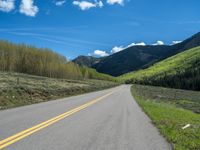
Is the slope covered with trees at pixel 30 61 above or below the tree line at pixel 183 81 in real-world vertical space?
above

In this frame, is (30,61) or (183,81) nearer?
(30,61)

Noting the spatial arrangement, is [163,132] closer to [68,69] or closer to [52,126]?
[52,126]

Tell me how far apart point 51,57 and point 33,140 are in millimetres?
100554

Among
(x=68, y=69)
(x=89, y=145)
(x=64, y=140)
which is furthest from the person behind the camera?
(x=68, y=69)

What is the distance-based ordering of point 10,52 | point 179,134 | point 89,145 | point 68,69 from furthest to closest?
point 68,69, point 10,52, point 179,134, point 89,145

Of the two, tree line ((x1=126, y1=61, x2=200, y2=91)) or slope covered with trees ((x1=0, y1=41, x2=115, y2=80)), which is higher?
slope covered with trees ((x1=0, y1=41, x2=115, y2=80))

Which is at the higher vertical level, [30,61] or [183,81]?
[30,61]

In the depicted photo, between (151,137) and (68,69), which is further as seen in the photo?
(68,69)

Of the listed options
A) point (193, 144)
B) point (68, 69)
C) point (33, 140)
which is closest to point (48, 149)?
point (33, 140)

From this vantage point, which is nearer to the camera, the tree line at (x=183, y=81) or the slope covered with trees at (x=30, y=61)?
the slope covered with trees at (x=30, y=61)

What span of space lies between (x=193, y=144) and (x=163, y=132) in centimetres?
179

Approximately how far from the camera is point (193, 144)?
738 centimetres

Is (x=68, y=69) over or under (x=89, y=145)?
over

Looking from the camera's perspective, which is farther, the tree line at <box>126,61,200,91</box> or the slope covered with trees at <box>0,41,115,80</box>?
the tree line at <box>126,61,200,91</box>
